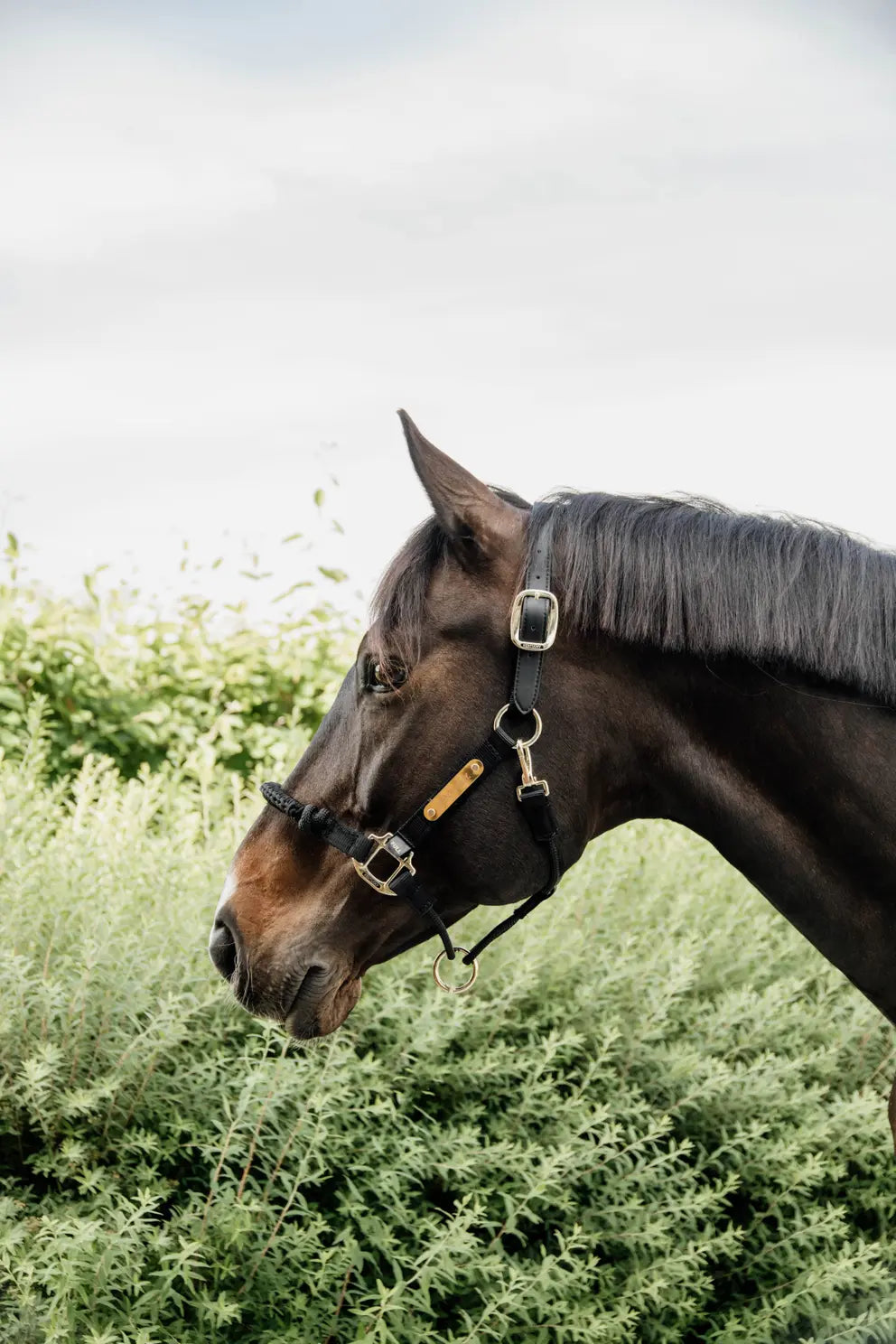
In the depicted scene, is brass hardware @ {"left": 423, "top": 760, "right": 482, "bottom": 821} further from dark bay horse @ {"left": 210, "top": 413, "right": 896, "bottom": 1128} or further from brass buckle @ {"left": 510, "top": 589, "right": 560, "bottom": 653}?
brass buckle @ {"left": 510, "top": 589, "right": 560, "bottom": 653}

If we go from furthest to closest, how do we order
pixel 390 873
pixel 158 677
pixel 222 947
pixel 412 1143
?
pixel 158 677 < pixel 412 1143 < pixel 222 947 < pixel 390 873

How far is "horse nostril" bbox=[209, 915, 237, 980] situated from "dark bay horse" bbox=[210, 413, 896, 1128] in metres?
0.09

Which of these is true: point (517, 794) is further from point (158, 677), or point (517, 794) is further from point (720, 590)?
point (158, 677)

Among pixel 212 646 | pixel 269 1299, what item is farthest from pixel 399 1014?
pixel 212 646

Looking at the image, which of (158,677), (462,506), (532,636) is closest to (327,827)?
(532,636)

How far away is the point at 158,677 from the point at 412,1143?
303 cm

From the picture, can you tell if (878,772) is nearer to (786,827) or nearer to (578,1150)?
(786,827)

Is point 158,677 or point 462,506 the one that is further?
point 158,677

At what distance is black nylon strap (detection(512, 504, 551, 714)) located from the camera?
6.45ft

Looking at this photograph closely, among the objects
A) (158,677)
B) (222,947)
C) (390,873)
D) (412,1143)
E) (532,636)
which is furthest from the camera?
(158,677)

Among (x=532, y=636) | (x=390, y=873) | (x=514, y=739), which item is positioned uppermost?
(x=532, y=636)

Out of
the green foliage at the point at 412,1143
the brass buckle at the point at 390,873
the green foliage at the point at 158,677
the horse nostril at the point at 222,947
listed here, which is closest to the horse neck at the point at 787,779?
the brass buckle at the point at 390,873

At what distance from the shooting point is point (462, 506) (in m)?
2.02

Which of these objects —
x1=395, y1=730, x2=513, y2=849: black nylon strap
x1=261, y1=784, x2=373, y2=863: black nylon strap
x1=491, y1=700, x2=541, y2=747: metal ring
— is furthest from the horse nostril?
x1=491, y1=700, x2=541, y2=747: metal ring
